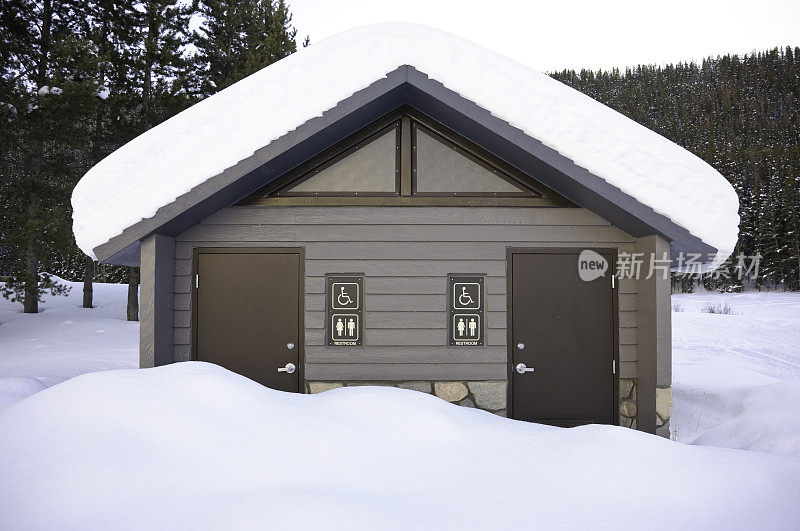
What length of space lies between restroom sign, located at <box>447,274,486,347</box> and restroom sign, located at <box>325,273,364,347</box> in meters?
1.06

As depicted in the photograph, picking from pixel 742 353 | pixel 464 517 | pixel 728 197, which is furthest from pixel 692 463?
pixel 742 353

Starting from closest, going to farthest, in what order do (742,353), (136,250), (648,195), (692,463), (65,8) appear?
(692,463) < (648,195) < (136,250) < (742,353) < (65,8)

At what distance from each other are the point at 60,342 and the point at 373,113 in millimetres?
12630

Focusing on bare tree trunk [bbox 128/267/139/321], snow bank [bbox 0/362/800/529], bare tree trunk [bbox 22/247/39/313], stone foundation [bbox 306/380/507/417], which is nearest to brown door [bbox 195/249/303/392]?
stone foundation [bbox 306/380/507/417]

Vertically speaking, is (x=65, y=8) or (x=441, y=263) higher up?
(x=65, y=8)

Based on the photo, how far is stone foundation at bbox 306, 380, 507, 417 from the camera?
231 inches

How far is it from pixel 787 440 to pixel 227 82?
859 inches

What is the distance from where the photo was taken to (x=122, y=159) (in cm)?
521

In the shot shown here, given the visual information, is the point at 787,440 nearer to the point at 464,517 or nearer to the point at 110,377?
the point at 464,517

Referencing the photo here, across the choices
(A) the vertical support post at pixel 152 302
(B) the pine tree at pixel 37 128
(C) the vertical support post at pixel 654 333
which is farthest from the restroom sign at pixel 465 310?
(B) the pine tree at pixel 37 128

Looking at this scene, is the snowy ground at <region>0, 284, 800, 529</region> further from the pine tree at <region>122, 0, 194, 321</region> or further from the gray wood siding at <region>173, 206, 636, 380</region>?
the pine tree at <region>122, 0, 194, 321</region>

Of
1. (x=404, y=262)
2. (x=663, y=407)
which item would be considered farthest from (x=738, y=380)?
(x=404, y=262)

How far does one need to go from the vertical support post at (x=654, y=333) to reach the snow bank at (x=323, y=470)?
157 centimetres

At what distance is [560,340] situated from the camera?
5.99m
